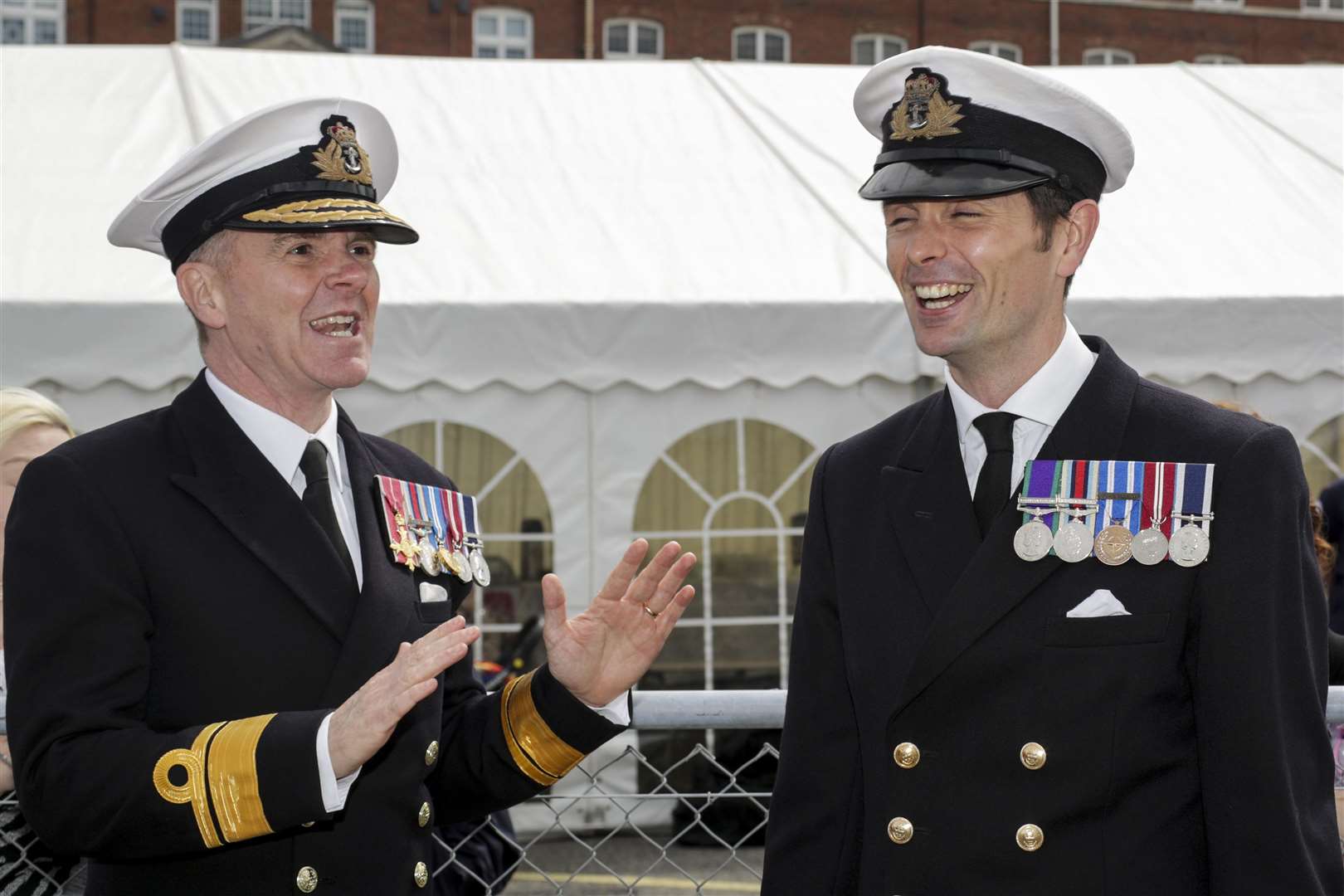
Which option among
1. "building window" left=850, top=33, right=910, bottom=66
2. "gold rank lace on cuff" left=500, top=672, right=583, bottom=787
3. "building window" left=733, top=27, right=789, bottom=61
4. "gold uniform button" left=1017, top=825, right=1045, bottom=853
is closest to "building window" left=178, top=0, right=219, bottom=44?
"building window" left=733, top=27, right=789, bottom=61

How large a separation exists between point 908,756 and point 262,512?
3.21 ft

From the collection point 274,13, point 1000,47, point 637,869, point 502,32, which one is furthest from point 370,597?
point 1000,47

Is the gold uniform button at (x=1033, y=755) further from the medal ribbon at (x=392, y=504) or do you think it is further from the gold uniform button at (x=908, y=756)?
the medal ribbon at (x=392, y=504)

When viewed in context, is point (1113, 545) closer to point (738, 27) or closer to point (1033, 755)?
point (1033, 755)

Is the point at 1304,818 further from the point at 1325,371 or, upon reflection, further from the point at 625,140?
the point at 625,140

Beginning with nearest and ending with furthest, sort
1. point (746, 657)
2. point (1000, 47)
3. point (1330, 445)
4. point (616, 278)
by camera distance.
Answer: point (616, 278)
point (1330, 445)
point (746, 657)
point (1000, 47)

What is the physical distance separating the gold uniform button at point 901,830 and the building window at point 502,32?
90.1 ft

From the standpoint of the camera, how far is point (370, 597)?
2152mm

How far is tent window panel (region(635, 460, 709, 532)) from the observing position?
8320 mm

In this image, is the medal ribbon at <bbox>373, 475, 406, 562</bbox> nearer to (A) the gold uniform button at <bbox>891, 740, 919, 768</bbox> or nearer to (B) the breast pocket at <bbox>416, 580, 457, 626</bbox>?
(B) the breast pocket at <bbox>416, 580, 457, 626</bbox>

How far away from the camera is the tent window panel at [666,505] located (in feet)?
27.3

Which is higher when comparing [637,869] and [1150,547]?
[1150,547]

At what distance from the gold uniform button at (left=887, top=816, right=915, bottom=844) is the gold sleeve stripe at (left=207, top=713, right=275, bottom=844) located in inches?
31.8

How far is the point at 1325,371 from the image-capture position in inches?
264
